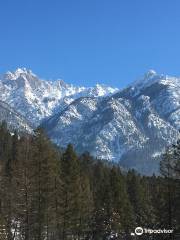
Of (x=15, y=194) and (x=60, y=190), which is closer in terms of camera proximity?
(x=15, y=194)

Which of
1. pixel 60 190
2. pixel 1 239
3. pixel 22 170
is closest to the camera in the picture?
pixel 1 239

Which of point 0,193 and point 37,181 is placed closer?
point 37,181

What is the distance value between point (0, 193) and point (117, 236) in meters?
20.4

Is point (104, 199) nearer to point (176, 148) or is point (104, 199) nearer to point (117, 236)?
point (117, 236)

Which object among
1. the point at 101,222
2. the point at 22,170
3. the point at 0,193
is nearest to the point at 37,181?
the point at 22,170

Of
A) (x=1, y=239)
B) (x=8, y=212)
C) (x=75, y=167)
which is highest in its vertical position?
(x=75, y=167)

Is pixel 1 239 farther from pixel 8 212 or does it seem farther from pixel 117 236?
pixel 117 236

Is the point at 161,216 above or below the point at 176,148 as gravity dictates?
below

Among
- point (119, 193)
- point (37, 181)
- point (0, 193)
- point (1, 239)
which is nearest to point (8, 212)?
point (0, 193)

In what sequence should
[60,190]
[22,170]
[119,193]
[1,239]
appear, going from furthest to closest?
[119,193], [60,190], [22,170], [1,239]

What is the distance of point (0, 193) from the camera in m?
67.9

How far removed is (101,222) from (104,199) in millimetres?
4827

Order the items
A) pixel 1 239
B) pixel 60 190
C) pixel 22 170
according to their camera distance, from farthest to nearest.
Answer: pixel 60 190
pixel 22 170
pixel 1 239

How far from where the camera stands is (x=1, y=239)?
46.4m
